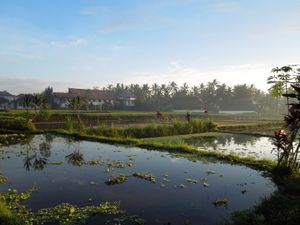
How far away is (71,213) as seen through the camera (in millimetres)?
7652

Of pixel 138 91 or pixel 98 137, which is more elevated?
pixel 138 91

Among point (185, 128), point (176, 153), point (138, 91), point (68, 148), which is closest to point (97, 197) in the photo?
point (176, 153)

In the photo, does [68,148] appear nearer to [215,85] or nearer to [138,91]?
[138,91]

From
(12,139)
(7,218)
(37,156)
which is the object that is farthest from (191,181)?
(12,139)

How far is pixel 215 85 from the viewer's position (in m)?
99.2

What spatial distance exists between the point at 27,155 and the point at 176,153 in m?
7.85

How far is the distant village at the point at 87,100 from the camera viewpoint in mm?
67875

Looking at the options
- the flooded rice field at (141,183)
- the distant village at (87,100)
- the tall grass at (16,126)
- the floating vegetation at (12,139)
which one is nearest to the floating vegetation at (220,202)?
the flooded rice field at (141,183)

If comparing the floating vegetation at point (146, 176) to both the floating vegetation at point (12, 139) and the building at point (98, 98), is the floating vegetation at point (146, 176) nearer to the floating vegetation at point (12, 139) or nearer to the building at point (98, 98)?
the floating vegetation at point (12, 139)

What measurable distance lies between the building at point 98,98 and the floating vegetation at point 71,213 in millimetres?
59271

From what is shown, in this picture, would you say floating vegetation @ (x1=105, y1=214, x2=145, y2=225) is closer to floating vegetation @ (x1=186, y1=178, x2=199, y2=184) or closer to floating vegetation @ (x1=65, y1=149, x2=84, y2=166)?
floating vegetation @ (x1=186, y1=178, x2=199, y2=184)

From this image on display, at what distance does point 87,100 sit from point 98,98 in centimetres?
610

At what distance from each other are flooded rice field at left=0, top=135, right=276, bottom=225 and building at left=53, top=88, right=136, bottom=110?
2074 inches

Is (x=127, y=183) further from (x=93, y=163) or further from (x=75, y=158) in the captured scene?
(x=75, y=158)
